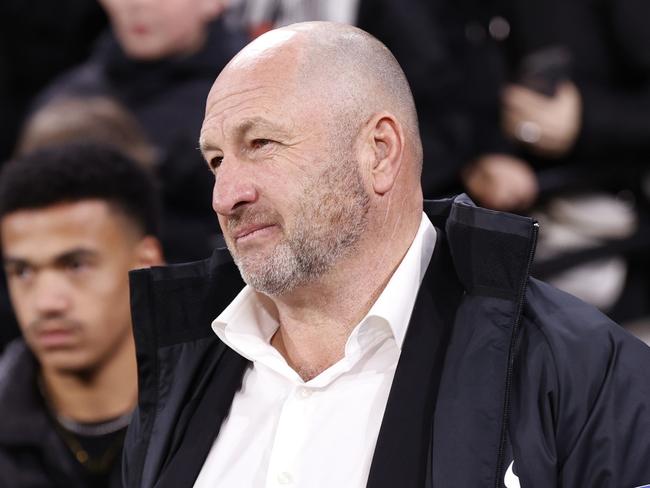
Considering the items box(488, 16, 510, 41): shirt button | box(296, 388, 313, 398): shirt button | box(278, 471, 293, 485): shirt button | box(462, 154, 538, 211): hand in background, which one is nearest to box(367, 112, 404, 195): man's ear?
box(296, 388, 313, 398): shirt button

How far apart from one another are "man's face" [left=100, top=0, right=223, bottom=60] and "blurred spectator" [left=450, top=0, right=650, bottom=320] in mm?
669

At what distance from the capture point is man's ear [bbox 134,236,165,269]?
2.45 m

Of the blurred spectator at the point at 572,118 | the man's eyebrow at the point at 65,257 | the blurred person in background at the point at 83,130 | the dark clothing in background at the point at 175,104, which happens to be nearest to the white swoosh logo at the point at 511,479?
the man's eyebrow at the point at 65,257

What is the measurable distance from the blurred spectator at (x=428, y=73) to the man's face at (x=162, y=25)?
0.33 m

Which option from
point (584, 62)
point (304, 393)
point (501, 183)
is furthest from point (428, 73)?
point (304, 393)

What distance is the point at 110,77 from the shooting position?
315 centimetres

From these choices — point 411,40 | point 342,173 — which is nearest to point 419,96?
point 411,40

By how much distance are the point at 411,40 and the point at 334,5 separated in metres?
0.23

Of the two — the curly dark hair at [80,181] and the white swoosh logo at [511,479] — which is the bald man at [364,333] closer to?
the white swoosh logo at [511,479]

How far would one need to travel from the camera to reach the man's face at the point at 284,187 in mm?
1524

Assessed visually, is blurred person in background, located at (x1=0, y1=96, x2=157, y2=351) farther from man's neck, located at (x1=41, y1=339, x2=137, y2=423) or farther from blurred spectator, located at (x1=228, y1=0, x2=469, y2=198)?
blurred spectator, located at (x1=228, y1=0, x2=469, y2=198)

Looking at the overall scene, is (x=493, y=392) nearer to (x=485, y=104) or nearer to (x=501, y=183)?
(x=501, y=183)

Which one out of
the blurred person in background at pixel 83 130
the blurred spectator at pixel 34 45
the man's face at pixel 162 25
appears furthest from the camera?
the blurred spectator at pixel 34 45

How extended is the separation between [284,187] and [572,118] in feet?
5.61
